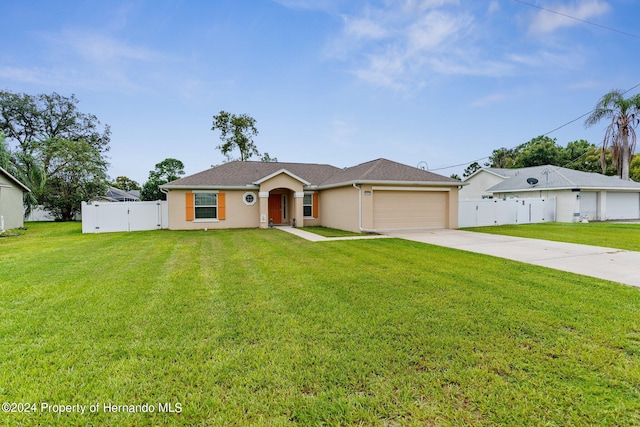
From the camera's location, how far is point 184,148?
27.2 meters

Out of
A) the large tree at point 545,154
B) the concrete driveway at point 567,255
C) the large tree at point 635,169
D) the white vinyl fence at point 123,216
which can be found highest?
the large tree at point 545,154

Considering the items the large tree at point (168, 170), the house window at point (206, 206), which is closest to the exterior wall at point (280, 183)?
the house window at point (206, 206)

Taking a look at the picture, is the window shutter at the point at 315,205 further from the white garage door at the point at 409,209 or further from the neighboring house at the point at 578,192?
the neighboring house at the point at 578,192

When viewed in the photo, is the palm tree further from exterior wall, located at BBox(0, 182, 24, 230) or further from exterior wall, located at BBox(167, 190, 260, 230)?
exterior wall, located at BBox(0, 182, 24, 230)

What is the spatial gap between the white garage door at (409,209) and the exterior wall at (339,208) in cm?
97

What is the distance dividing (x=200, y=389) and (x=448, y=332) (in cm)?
262

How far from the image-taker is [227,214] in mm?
16344

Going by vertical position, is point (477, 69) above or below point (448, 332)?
above

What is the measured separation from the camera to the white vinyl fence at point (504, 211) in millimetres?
17578

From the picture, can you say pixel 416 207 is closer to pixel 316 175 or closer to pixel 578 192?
pixel 316 175

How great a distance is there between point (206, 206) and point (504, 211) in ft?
57.0

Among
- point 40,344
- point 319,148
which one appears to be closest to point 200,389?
point 40,344

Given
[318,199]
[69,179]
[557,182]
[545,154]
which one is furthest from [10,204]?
[545,154]

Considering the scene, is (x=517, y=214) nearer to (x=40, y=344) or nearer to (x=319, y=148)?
(x=319, y=148)
